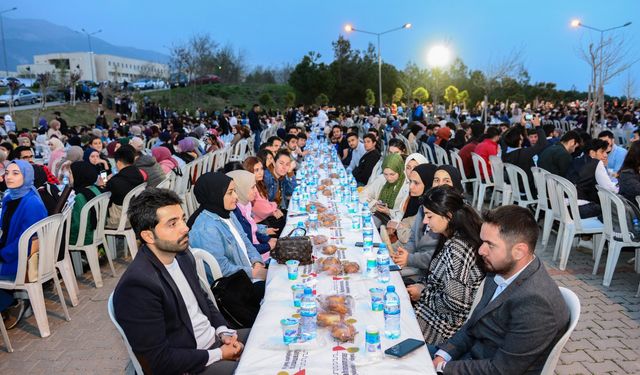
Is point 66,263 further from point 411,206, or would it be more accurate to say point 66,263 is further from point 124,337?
point 411,206

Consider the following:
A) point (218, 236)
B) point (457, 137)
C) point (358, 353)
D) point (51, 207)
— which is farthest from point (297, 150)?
point (358, 353)

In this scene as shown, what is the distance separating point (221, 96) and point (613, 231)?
38.8 m

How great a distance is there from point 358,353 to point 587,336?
8.64 ft

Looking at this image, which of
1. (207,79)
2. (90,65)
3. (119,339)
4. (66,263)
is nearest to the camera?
(119,339)

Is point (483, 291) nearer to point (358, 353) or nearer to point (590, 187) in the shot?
point (358, 353)

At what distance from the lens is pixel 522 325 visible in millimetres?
2123

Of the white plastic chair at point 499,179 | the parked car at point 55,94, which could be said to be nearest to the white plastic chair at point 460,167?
the white plastic chair at point 499,179

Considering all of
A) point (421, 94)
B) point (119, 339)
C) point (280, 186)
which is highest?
point (421, 94)

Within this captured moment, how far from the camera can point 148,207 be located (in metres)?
2.56

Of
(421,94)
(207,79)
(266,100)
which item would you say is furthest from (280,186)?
(207,79)

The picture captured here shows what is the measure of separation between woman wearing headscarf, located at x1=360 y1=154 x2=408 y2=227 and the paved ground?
187cm

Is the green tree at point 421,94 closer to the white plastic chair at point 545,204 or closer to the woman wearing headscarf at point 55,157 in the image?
the woman wearing headscarf at point 55,157

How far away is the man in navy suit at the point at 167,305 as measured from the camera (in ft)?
7.47

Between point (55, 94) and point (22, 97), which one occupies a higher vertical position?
point (55, 94)
